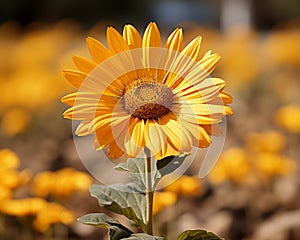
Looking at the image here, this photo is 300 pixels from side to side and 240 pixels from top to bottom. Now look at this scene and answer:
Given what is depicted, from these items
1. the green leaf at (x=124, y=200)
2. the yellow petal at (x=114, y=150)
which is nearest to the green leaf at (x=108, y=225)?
the green leaf at (x=124, y=200)

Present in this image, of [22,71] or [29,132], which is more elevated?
[22,71]

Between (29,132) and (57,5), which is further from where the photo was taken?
(57,5)

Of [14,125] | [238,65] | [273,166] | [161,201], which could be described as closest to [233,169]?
[273,166]

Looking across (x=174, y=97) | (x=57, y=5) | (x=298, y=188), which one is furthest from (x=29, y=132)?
(x=57, y=5)

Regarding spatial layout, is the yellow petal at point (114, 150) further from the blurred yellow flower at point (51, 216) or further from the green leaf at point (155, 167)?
the blurred yellow flower at point (51, 216)

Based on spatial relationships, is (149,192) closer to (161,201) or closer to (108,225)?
(108,225)

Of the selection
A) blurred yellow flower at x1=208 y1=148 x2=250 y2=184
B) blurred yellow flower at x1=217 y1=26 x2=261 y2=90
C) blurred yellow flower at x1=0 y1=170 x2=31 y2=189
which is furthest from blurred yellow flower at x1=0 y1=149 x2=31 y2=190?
blurred yellow flower at x1=217 y1=26 x2=261 y2=90

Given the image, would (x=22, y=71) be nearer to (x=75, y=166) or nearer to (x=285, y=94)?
(x=285, y=94)
